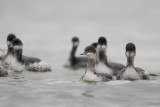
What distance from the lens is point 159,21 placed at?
120 ft

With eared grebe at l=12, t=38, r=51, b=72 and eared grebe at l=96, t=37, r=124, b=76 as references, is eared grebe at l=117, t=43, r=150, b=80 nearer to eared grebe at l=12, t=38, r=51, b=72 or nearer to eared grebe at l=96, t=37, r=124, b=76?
eared grebe at l=96, t=37, r=124, b=76

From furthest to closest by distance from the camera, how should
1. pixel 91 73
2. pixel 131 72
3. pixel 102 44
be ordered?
1. pixel 102 44
2. pixel 131 72
3. pixel 91 73

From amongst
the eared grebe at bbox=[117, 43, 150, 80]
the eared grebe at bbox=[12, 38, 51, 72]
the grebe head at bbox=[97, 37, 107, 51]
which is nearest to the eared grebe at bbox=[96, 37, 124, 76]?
the grebe head at bbox=[97, 37, 107, 51]

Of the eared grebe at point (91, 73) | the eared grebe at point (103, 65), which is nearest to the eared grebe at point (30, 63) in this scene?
the eared grebe at point (103, 65)

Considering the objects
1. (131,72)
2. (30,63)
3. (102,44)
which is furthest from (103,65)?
(30,63)

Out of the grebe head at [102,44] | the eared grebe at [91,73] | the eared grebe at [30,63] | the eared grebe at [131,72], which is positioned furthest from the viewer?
the grebe head at [102,44]

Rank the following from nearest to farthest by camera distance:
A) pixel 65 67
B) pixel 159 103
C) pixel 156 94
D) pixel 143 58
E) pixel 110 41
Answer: pixel 159 103 < pixel 156 94 < pixel 65 67 < pixel 143 58 < pixel 110 41

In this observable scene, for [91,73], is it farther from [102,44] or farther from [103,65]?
[102,44]

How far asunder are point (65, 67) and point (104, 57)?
350 centimetres

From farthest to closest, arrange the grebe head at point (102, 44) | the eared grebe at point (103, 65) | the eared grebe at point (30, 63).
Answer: the grebe head at point (102, 44), the eared grebe at point (30, 63), the eared grebe at point (103, 65)

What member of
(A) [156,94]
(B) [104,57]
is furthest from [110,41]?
(A) [156,94]

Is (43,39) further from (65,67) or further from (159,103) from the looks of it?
(159,103)

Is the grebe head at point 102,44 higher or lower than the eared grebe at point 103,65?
higher

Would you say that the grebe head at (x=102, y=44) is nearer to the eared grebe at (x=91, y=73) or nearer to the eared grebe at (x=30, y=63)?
the eared grebe at (x=30, y=63)
